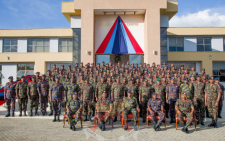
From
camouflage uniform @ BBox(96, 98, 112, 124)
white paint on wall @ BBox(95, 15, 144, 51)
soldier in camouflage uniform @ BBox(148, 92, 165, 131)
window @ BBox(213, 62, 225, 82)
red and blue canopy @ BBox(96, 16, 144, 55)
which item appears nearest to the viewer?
soldier in camouflage uniform @ BBox(148, 92, 165, 131)

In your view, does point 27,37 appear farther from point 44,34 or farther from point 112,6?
point 112,6

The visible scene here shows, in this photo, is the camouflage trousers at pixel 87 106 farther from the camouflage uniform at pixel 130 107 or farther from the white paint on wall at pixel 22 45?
the white paint on wall at pixel 22 45

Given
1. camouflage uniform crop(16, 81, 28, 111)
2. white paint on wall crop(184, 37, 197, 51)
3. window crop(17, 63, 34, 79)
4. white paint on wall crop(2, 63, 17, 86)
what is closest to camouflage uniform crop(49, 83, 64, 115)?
camouflage uniform crop(16, 81, 28, 111)

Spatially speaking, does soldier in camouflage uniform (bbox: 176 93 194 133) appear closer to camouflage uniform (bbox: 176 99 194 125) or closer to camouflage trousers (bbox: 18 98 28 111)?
camouflage uniform (bbox: 176 99 194 125)

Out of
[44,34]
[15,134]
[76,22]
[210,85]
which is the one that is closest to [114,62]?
[76,22]

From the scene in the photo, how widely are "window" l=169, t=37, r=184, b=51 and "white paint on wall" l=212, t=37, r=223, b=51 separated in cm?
336

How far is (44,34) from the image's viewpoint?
19.4 m

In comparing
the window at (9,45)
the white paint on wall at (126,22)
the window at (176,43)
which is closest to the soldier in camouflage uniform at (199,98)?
the white paint on wall at (126,22)

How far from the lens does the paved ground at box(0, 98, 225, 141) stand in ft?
16.0

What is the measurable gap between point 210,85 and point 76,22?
11.4m

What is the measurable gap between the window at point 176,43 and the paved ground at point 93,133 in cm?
1400

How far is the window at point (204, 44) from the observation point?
19.2m

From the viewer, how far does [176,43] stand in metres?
19.3

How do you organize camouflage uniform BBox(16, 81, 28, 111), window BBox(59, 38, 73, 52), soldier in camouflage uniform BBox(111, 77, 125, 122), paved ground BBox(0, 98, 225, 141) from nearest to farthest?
paved ground BBox(0, 98, 225, 141) → soldier in camouflage uniform BBox(111, 77, 125, 122) → camouflage uniform BBox(16, 81, 28, 111) → window BBox(59, 38, 73, 52)
